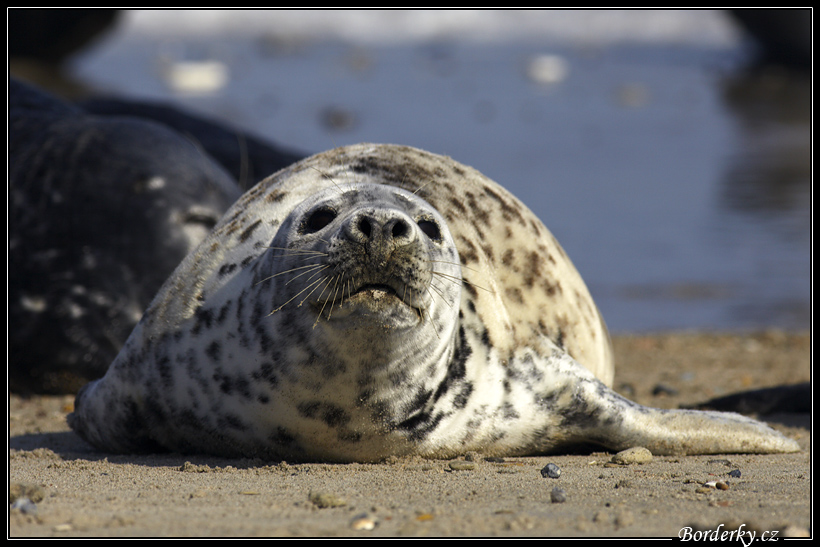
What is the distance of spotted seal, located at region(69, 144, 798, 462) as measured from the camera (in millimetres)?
3234

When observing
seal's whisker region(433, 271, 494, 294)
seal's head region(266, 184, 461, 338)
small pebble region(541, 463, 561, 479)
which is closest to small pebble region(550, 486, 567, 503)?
small pebble region(541, 463, 561, 479)

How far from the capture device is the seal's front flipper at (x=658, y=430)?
3.92 metres

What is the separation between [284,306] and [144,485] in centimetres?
74

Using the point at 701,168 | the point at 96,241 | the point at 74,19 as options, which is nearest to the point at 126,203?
the point at 96,241

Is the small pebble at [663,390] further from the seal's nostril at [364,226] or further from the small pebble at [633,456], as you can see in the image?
the seal's nostril at [364,226]

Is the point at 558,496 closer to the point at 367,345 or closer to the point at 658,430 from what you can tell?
the point at 367,345

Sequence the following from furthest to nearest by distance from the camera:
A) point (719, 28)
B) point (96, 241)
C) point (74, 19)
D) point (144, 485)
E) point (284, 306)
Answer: point (719, 28) < point (74, 19) < point (96, 241) < point (284, 306) < point (144, 485)

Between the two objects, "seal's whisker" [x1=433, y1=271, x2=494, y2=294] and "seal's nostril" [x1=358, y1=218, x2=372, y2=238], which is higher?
"seal's nostril" [x1=358, y1=218, x2=372, y2=238]

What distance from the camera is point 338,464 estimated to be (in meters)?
3.61

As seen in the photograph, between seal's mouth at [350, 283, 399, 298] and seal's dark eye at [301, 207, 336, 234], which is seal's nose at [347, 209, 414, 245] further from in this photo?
seal's dark eye at [301, 207, 336, 234]

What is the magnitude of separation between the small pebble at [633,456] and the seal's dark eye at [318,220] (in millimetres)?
1416

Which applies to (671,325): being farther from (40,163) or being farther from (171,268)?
(40,163)

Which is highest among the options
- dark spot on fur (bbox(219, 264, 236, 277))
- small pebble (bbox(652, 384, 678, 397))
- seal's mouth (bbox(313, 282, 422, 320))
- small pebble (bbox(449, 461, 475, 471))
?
seal's mouth (bbox(313, 282, 422, 320))

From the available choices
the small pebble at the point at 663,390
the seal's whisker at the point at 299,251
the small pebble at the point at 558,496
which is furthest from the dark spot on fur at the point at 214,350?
the small pebble at the point at 663,390
